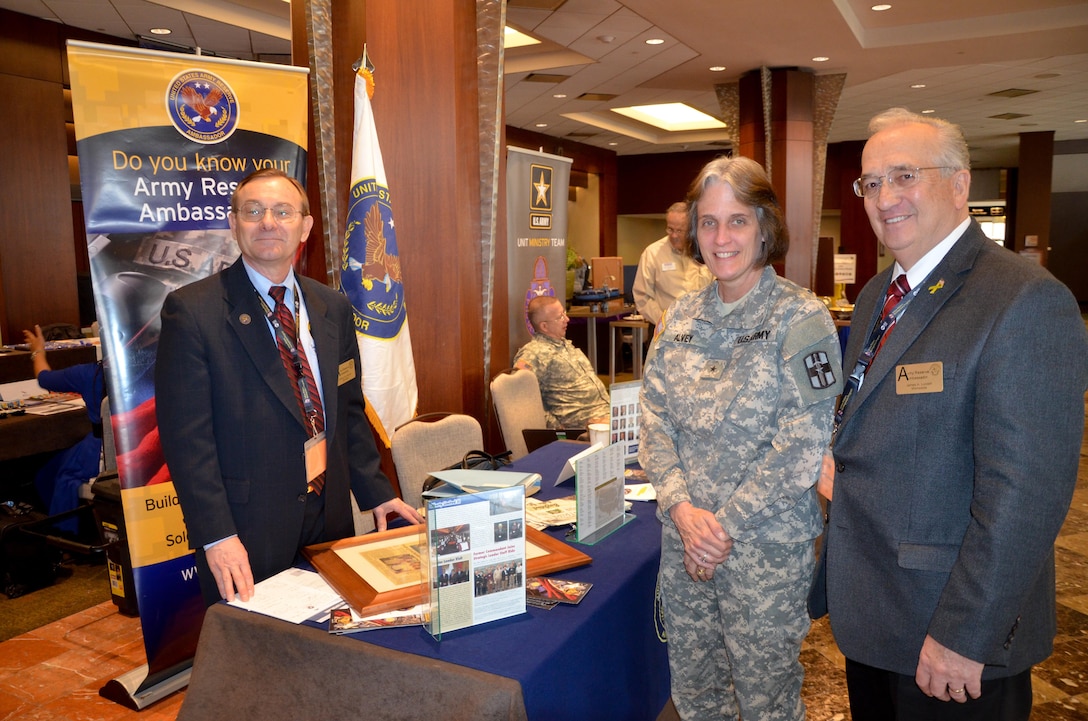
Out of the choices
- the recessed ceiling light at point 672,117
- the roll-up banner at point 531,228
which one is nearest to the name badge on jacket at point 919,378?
the roll-up banner at point 531,228

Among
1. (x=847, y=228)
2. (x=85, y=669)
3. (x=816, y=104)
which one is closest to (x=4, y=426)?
(x=85, y=669)

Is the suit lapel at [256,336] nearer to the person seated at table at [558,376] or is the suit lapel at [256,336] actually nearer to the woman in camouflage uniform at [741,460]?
the woman in camouflage uniform at [741,460]

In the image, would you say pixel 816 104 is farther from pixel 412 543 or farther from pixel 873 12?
pixel 412 543

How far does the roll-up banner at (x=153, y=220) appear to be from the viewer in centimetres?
254

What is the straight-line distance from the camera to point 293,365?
75.9 inches

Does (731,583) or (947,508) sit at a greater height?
(947,508)

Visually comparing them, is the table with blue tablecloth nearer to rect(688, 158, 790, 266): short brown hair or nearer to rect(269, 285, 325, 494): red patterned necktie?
rect(269, 285, 325, 494): red patterned necktie

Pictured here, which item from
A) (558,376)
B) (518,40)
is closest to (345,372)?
(558,376)

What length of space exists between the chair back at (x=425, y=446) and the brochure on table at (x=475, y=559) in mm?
1253

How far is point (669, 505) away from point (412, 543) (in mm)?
623

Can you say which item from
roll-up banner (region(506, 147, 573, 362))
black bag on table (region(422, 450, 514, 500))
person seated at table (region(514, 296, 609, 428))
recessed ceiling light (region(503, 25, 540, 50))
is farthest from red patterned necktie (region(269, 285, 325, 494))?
recessed ceiling light (region(503, 25, 540, 50))

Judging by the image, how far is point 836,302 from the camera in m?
8.84

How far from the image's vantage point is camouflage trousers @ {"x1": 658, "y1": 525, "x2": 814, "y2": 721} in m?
1.68

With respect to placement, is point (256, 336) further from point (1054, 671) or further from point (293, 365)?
point (1054, 671)
